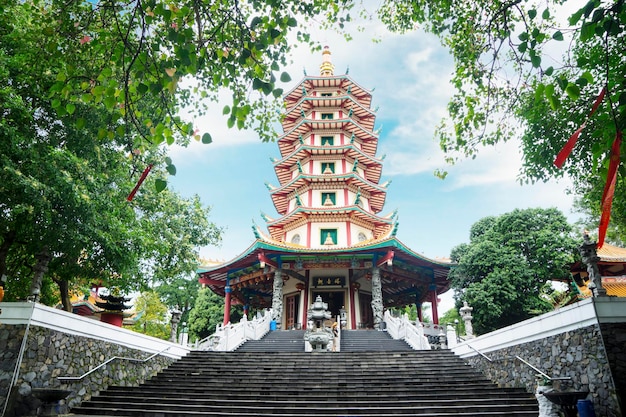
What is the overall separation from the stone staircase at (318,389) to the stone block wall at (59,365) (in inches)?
13.8

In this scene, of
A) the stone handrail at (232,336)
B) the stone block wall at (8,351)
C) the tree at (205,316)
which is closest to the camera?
the stone block wall at (8,351)

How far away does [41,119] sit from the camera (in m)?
9.05

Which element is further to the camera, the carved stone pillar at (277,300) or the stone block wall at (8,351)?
the carved stone pillar at (277,300)

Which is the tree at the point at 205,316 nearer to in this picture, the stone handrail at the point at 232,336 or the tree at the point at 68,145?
the stone handrail at the point at 232,336

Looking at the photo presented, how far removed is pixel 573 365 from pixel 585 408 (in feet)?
2.25

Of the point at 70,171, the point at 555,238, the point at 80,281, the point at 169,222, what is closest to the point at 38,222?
the point at 70,171

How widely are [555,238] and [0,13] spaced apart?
2145 cm

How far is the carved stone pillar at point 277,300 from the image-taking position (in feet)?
59.6

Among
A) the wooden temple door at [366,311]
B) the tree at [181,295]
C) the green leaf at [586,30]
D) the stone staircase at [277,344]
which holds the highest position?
the tree at [181,295]

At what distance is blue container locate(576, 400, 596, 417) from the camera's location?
5805mm

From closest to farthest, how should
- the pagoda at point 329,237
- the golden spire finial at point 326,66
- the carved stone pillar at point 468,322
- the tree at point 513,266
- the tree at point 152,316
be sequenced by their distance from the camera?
the carved stone pillar at point 468,322 < the tree at point 513,266 < the pagoda at point 329,237 < the tree at point 152,316 < the golden spire finial at point 326,66

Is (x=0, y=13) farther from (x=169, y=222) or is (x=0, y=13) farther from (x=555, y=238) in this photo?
(x=555, y=238)

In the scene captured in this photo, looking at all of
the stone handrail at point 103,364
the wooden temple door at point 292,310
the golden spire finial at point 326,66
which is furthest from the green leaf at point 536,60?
the golden spire finial at point 326,66

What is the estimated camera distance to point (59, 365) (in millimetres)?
7453
